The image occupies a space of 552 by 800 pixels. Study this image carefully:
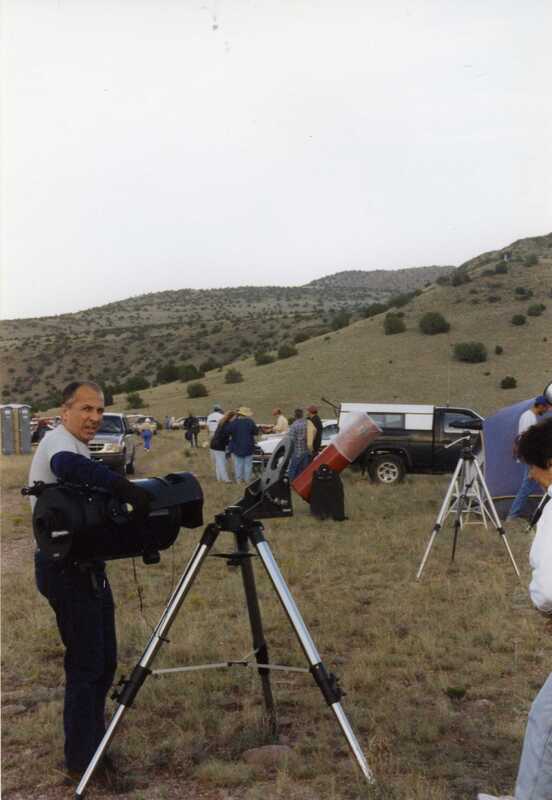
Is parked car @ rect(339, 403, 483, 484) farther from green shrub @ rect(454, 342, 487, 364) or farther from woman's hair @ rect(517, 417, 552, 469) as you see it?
green shrub @ rect(454, 342, 487, 364)

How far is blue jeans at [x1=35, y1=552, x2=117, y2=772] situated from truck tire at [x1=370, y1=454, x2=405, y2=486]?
14.1m

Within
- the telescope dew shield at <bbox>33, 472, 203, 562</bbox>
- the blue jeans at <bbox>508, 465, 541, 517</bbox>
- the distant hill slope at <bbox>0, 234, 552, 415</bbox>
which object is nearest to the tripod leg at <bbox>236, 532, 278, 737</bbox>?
the telescope dew shield at <bbox>33, 472, 203, 562</bbox>

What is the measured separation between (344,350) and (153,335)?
43810mm

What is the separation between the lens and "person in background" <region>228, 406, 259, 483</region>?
1673cm

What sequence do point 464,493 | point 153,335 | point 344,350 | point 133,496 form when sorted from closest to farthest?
point 133,496 < point 464,493 < point 344,350 < point 153,335

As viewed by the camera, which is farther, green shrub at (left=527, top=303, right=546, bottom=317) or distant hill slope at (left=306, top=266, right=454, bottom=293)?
distant hill slope at (left=306, top=266, right=454, bottom=293)

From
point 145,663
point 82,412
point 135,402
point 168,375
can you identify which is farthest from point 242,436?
point 168,375

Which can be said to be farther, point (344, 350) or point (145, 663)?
point (344, 350)

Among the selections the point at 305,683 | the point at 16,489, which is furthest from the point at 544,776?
the point at 16,489

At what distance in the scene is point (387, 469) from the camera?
59.7ft

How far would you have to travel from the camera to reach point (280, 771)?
4309 mm

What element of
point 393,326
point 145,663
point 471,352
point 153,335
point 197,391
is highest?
point 393,326

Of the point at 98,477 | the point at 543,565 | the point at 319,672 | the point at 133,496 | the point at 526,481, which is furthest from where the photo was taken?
the point at 526,481

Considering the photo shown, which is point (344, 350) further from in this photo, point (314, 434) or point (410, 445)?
point (314, 434)
